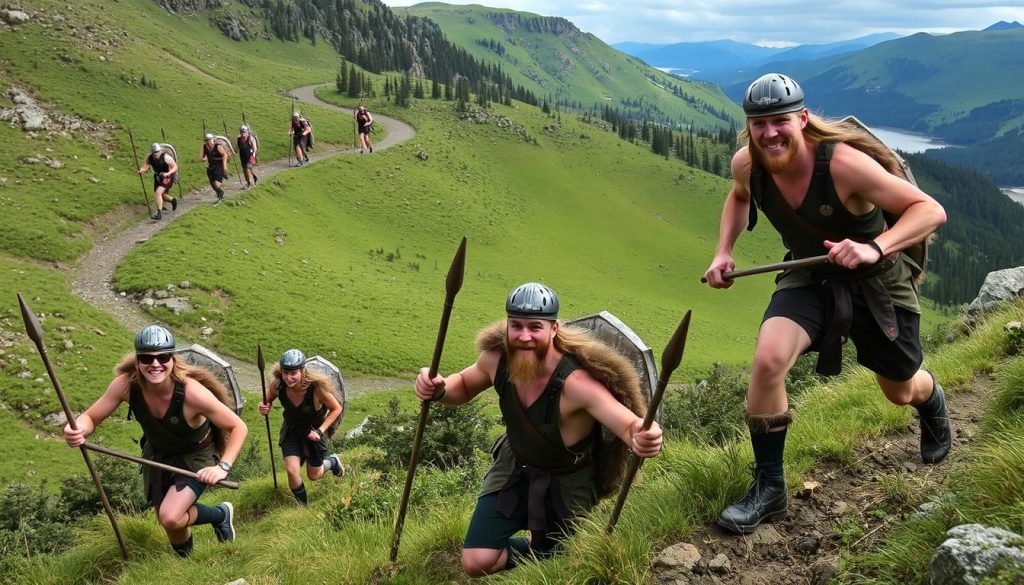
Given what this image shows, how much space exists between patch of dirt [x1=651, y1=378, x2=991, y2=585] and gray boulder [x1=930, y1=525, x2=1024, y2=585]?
1.00 metres

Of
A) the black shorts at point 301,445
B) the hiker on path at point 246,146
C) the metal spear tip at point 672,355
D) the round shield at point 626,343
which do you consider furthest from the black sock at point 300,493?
the hiker on path at point 246,146

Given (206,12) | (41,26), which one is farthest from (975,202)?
(41,26)

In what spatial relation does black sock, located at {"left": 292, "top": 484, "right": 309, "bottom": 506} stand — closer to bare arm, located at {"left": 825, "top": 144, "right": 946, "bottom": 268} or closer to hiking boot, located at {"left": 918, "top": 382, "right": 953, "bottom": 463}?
hiking boot, located at {"left": 918, "top": 382, "right": 953, "bottom": 463}

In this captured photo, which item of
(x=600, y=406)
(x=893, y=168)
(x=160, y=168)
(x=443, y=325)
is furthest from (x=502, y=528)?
(x=160, y=168)

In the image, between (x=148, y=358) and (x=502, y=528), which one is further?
(x=148, y=358)

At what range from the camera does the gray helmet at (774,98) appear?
425 cm

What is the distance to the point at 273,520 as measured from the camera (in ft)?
32.3

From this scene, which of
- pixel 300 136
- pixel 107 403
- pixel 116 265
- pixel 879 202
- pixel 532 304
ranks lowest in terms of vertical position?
pixel 116 265

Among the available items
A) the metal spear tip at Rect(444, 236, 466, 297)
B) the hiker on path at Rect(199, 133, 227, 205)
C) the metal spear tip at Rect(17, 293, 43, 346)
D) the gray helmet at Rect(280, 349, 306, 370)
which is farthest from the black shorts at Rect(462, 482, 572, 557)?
the hiker on path at Rect(199, 133, 227, 205)

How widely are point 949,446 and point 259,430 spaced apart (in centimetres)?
1903

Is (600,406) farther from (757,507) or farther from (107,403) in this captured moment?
(107,403)

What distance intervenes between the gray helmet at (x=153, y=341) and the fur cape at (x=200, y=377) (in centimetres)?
40

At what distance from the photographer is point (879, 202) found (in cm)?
418

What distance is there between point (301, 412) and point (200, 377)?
391 centimetres
